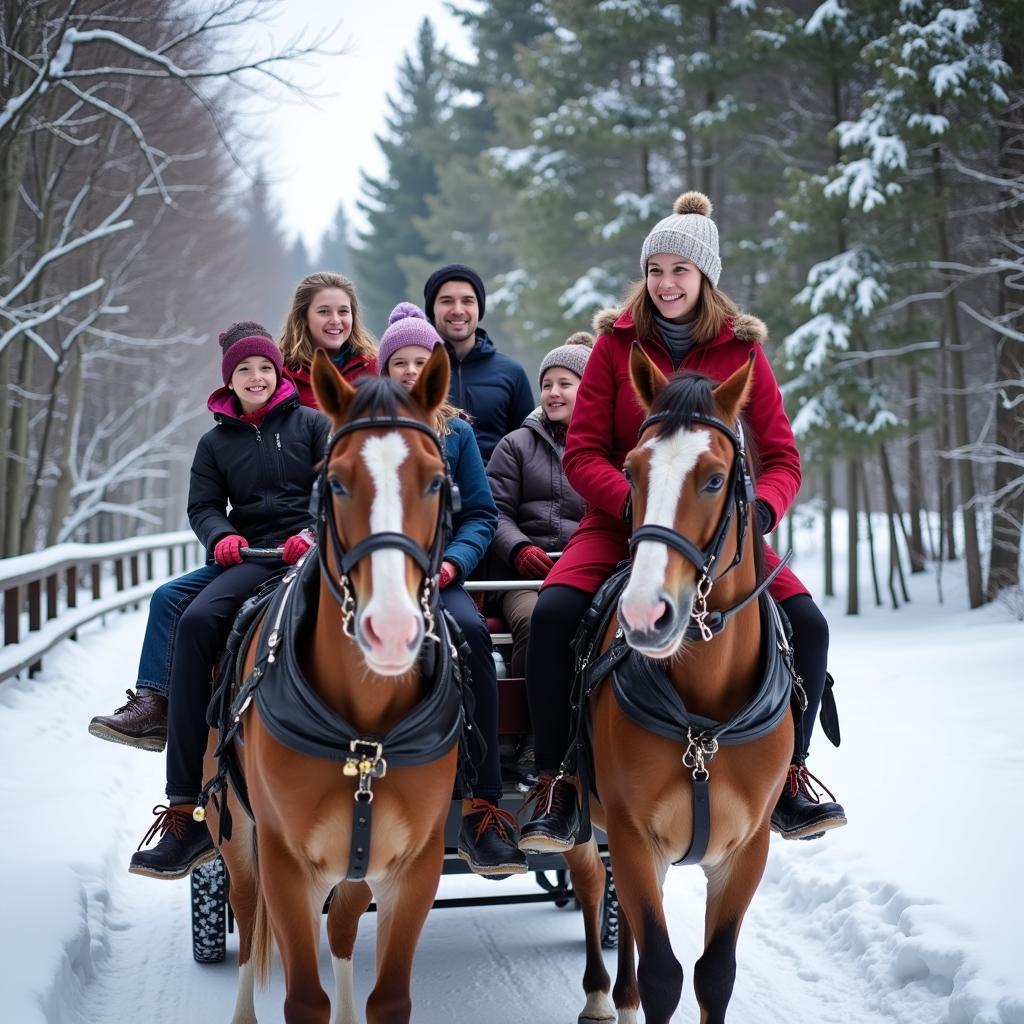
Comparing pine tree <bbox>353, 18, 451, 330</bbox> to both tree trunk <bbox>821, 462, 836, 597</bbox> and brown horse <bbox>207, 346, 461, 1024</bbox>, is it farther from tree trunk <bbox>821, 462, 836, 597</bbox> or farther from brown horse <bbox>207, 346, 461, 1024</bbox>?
brown horse <bbox>207, 346, 461, 1024</bbox>

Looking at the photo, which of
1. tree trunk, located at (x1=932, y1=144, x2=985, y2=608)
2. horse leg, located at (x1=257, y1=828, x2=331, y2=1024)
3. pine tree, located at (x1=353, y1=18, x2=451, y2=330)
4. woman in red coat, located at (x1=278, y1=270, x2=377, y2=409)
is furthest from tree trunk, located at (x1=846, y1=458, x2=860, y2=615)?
pine tree, located at (x1=353, y1=18, x2=451, y2=330)

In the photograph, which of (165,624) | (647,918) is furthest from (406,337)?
(647,918)

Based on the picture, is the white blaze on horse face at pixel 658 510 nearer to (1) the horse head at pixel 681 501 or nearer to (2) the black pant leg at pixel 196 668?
(1) the horse head at pixel 681 501

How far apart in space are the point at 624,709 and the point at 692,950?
2.21 metres

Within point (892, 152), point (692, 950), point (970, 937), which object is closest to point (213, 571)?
point (692, 950)

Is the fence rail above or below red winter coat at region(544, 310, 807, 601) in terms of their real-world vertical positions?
below

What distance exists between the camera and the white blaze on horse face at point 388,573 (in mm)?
2602

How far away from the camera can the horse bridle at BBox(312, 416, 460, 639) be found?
Answer: 278 centimetres

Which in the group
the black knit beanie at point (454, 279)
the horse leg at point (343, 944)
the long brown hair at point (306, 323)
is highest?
the black knit beanie at point (454, 279)

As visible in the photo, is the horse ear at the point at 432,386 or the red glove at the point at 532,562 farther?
the red glove at the point at 532,562

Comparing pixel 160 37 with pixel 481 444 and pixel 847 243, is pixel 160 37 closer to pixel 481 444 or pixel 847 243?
pixel 481 444

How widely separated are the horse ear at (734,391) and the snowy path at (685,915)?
2.46 metres

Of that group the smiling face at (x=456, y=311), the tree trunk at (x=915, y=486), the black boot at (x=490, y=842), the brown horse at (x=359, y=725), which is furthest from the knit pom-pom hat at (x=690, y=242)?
the tree trunk at (x=915, y=486)

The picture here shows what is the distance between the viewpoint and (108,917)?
5441mm
